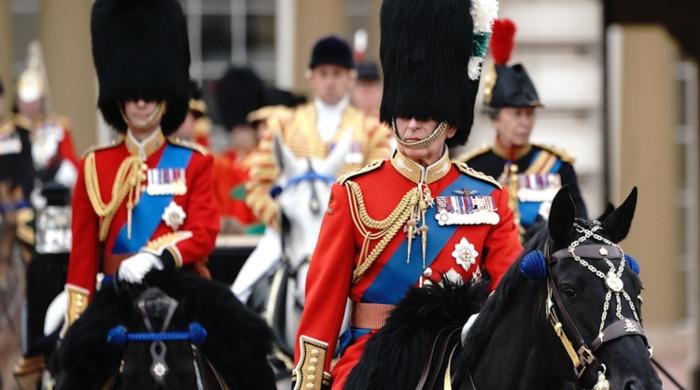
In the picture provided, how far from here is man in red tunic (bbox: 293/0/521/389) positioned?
5.70 m

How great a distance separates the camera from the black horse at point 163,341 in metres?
6.73

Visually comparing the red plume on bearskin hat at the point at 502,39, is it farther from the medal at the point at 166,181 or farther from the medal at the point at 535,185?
the medal at the point at 166,181

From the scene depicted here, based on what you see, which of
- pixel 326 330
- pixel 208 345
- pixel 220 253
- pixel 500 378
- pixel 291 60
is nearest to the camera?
pixel 500 378

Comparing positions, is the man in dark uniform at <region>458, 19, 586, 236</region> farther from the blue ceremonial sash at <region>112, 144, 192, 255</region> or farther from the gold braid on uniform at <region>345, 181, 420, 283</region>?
the gold braid on uniform at <region>345, 181, 420, 283</region>

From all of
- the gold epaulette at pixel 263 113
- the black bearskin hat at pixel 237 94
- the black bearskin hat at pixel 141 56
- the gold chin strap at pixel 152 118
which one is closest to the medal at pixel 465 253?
the gold chin strap at pixel 152 118

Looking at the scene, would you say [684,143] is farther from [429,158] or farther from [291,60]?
[429,158]

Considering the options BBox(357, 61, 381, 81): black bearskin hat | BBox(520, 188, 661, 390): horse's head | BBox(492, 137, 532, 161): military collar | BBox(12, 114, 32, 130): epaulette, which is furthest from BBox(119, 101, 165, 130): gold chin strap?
BBox(357, 61, 381, 81): black bearskin hat

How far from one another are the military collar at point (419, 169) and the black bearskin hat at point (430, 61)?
144 mm

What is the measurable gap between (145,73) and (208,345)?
4.44 feet

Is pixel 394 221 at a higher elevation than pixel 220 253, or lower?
higher

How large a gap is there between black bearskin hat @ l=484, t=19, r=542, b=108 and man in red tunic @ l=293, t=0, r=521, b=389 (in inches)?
96.9

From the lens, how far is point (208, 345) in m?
6.96

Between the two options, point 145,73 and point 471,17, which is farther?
point 145,73

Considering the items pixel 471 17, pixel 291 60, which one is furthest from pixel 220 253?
pixel 291 60
